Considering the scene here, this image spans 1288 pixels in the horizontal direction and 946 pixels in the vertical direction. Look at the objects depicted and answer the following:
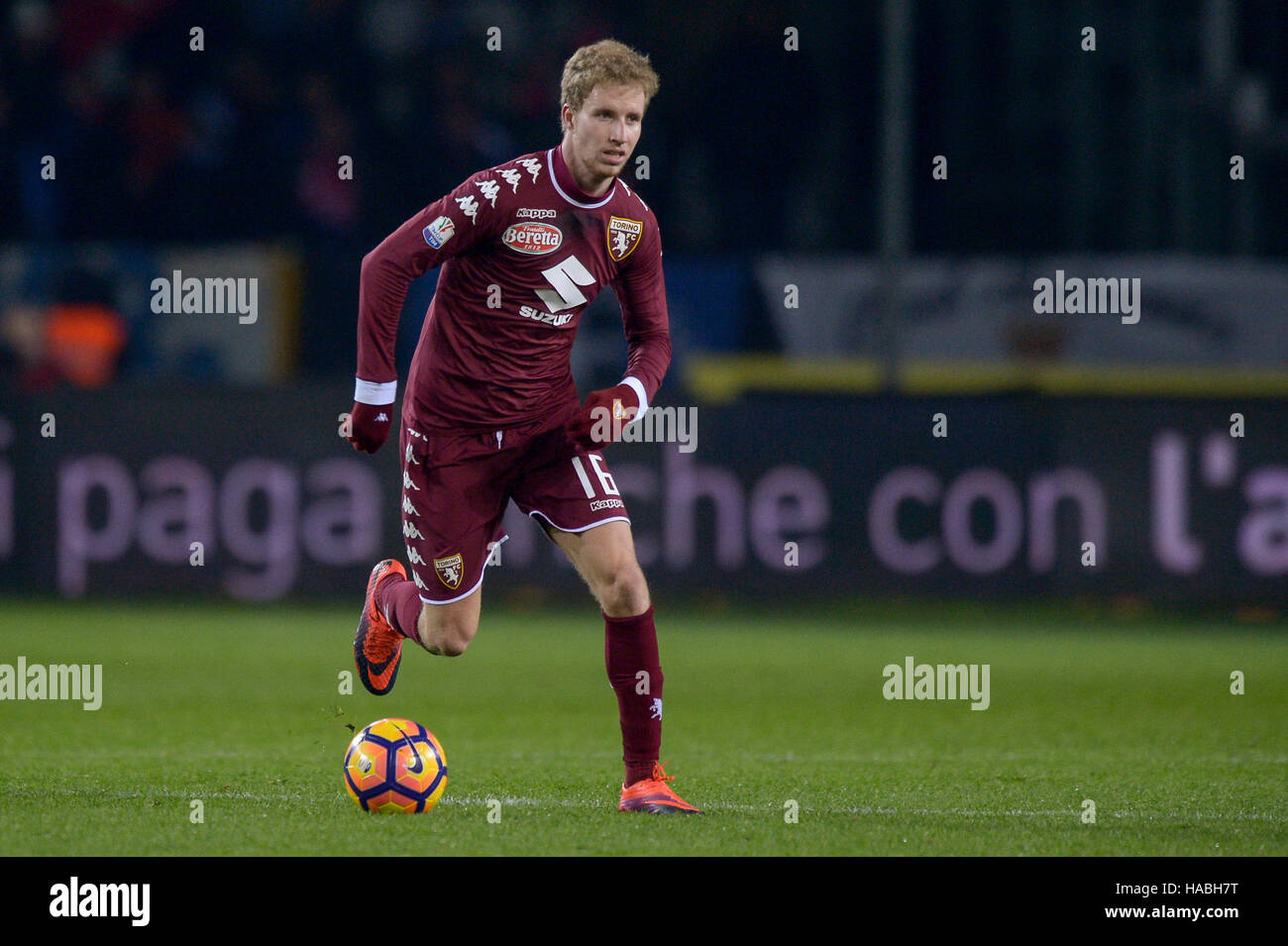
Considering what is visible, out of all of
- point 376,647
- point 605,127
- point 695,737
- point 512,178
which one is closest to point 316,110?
point 695,737

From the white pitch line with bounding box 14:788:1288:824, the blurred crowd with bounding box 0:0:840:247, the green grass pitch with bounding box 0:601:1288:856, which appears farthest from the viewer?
the blurred crowd with bounding box 0:0:840:247

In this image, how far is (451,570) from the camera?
597 centimetres

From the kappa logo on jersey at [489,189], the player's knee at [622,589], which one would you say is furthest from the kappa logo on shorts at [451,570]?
the kappa logo on jersey at [489,189]

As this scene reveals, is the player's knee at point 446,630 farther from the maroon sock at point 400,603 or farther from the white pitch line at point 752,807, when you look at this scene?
the white pitch line at point 752,807

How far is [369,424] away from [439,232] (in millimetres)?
590

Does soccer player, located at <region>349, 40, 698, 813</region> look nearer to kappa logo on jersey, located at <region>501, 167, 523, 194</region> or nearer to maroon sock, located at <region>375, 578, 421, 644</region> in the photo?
kappa logo on jersey, located at <region>501, 167, 523, 194</region>

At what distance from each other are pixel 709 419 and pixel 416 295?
2585 millimetres

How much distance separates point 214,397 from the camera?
12570 millimetres

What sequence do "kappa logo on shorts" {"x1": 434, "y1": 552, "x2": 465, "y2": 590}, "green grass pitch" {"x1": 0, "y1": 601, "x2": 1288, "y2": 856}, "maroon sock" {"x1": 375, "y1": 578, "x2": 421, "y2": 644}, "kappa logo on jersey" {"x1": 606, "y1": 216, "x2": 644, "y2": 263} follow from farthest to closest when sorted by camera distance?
"maroon sock" {"x1": 375, "y1": 578, "x2": 421, "y2": 644}
"kappa logo on shorts" {"x1": 434, "y1": 552, "x2": 465, "y2": 590}
"kappa logo on jersey" {"x1": 606, "y1": 216, "x2": 644, "y2": 263}
"green grass pitch" {"x1": 0, "y1": 601, "x2": 1288, "y2": 856}

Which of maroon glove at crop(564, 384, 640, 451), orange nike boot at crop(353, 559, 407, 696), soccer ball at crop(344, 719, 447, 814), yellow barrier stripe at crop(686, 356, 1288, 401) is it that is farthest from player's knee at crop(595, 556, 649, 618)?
yellow barrier stripe at crop(686, 356, 1288, 401)

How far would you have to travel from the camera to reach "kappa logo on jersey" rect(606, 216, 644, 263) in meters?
5.70

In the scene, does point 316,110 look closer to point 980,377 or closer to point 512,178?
point 980,377
